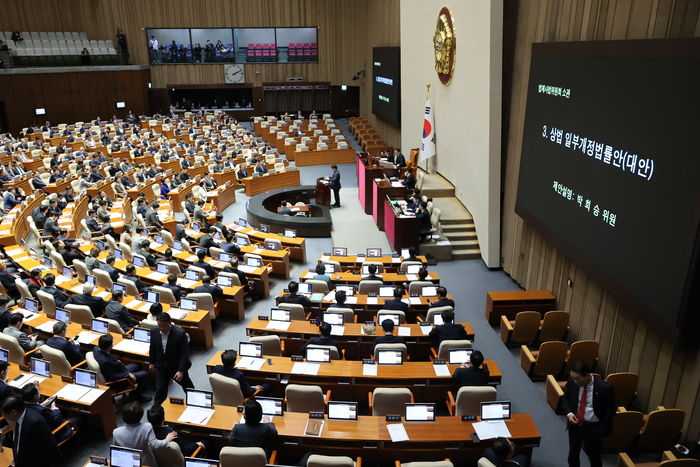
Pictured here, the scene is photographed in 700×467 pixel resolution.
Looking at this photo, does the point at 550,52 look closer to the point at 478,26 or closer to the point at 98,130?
the point at 478,26

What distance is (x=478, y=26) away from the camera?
11.1 meters

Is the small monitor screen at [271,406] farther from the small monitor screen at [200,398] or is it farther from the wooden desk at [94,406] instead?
the wooden desk at [94,406]

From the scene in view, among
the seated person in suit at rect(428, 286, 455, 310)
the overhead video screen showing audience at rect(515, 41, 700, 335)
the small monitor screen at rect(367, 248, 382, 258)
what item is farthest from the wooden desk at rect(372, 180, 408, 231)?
the seated person in suit at rect(428, 286, 455, 310)

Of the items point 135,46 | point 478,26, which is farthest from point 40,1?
point 478,26

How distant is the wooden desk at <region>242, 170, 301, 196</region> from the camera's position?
58.5 ft

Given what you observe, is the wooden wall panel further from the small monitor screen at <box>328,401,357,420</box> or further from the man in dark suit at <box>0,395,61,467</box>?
the man in dark suit at <box>0,395,61,467</box>

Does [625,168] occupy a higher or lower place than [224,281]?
higher

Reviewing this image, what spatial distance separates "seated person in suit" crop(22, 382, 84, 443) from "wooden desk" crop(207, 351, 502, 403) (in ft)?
5.46

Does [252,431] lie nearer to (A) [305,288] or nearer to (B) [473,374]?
(B) [473,374]

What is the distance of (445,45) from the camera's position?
1350 centimetres

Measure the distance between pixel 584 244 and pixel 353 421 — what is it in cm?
434

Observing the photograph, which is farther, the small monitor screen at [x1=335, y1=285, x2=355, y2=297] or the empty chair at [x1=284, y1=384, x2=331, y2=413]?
the small monitor screen at [x1=335, y1=285, x2=355, y2=297]

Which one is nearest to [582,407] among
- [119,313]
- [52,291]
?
[119,313]

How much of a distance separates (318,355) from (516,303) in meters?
4.05
